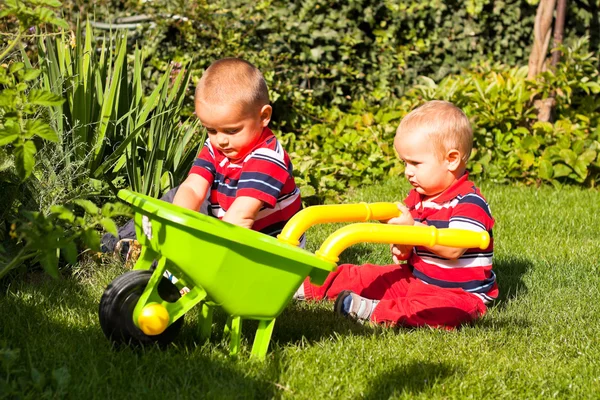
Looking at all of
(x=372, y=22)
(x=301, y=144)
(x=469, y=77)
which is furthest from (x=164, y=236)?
(x=372, y=22)

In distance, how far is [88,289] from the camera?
3.22 m

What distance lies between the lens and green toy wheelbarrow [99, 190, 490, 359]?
7.36 ft

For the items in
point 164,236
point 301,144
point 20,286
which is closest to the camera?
A: point 164,236

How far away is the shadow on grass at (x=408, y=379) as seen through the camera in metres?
2.36

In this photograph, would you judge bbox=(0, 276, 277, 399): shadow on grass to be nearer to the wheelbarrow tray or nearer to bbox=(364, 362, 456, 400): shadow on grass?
the wheelbarrow tray

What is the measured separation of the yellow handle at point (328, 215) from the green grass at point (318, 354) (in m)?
0.40

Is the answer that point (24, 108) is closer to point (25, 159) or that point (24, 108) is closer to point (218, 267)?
point (25, 159)

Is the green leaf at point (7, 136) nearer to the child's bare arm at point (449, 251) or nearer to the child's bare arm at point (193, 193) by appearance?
the child's bare arm at point (193, 193)

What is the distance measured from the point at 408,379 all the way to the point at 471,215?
2.57 feet

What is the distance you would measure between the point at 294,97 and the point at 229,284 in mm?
4289

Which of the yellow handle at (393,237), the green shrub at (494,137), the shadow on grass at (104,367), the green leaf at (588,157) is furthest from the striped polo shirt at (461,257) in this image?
the green leaf at (588,157)

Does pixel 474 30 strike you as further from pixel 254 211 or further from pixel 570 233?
pixel 254 211

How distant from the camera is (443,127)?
305 centimetres

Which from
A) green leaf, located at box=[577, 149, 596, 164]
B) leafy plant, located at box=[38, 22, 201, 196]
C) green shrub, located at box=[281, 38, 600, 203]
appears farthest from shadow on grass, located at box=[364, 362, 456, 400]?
green leaf, located at box=[577, 149, 596, 164]
